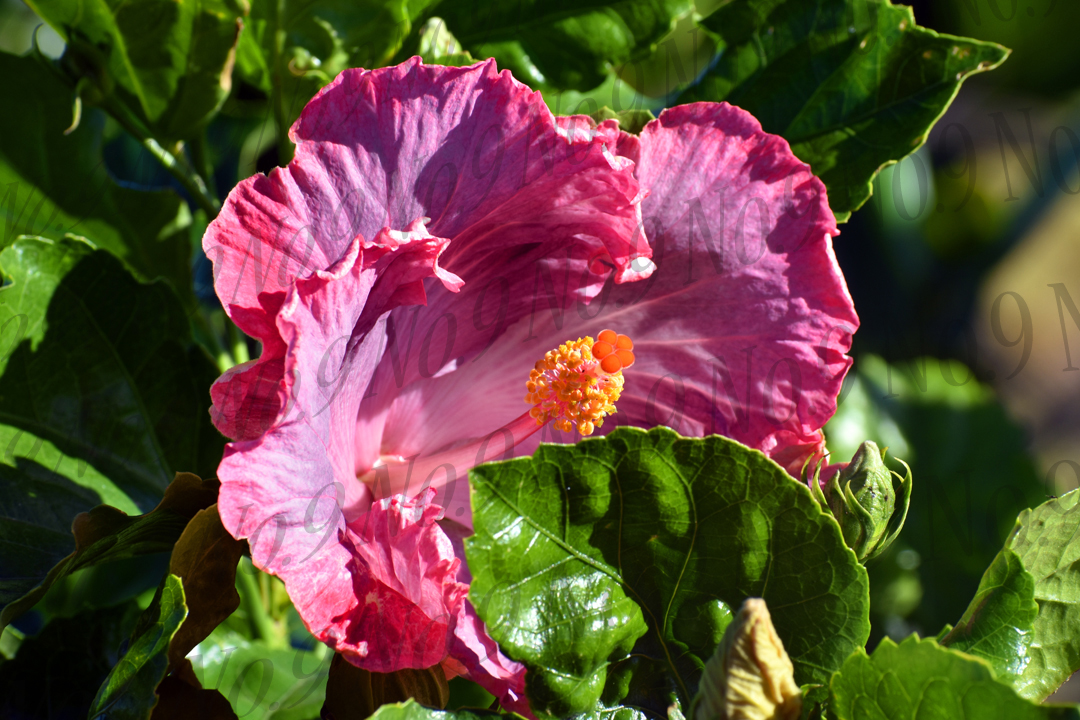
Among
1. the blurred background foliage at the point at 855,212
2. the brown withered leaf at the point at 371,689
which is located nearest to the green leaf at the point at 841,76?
the blurred background foliage at the point at 855,212

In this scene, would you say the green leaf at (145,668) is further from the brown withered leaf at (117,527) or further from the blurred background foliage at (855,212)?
the blurred background foliage at (855,212)

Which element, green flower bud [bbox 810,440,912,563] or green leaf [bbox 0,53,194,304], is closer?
green flower bud [bbox 810,440,912,563]

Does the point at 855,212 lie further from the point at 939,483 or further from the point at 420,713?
the point at 420,713

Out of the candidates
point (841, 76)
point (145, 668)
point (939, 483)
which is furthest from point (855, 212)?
point (145, 668)

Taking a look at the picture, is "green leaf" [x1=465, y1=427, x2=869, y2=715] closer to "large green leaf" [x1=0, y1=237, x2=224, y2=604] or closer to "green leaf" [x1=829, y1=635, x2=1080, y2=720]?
"green leaf" [x1=829, y1=635, x2=1080, y2=720]

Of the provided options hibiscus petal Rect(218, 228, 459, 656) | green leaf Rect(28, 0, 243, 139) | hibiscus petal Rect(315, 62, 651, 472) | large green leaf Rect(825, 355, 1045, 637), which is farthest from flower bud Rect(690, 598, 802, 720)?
large green leaf Rect(825, 355, 1045, 637)
